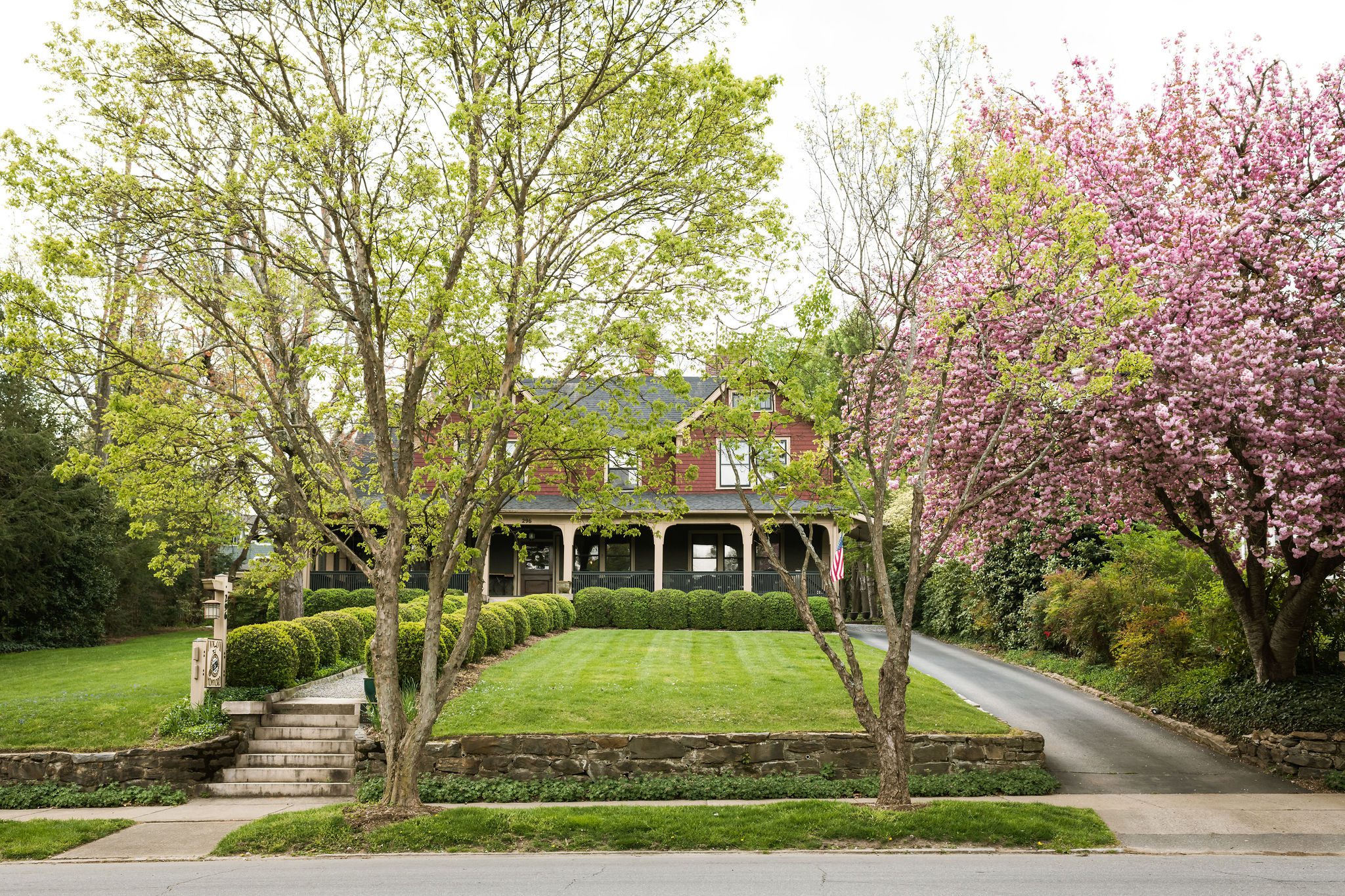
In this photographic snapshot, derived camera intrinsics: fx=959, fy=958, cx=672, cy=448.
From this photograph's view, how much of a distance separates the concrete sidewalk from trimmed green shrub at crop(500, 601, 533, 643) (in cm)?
757

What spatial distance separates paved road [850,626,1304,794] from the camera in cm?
1148

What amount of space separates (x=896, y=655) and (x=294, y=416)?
25.1 feet

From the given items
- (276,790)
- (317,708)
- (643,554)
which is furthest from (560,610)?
(276,790)

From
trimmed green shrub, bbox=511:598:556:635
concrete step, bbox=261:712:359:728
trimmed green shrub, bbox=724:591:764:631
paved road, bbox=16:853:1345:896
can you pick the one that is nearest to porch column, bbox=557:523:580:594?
trimmed green shrub, bbox=511:598:556:635

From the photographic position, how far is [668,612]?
2438cm

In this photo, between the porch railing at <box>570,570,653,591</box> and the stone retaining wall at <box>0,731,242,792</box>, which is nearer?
the stone retaining wall at <box>0,731,242,792</box>

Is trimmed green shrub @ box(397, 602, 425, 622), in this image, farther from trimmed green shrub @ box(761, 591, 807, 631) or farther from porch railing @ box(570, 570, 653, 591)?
trimmed green shrub @ box(761, 591, 807, 631)

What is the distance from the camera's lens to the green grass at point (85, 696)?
12227mm

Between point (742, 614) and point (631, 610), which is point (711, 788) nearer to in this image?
point (742, 614)

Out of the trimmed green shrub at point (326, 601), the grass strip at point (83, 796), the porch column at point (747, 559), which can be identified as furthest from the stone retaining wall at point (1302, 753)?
the trimmed green shrub at point (326, 601)

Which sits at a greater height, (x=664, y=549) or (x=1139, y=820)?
(x=664, y=549)

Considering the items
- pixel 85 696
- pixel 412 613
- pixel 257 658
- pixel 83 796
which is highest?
pixel 412 613

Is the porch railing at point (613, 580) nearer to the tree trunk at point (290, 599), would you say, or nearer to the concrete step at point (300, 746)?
the tree trunk at point (290, 599)

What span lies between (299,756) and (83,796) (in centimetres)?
243
